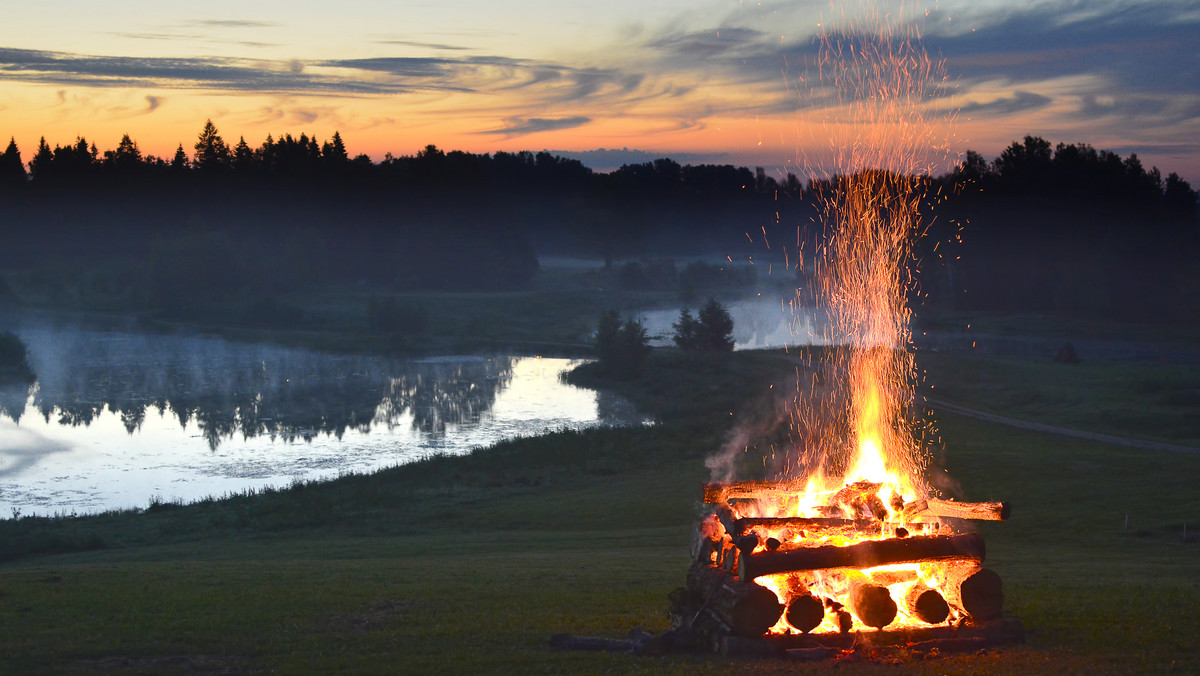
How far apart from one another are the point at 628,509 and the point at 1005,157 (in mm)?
85396

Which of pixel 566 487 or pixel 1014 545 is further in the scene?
pixel 566 487

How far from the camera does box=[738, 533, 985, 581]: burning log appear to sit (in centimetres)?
1288

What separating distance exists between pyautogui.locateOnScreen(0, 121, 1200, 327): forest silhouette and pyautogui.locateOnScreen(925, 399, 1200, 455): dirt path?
126 ft

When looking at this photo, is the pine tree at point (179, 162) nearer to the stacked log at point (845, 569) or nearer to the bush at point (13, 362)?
the bush at point (13, 362)

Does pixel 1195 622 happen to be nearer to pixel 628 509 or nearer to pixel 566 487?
pixel 628 509

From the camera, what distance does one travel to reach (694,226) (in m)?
178

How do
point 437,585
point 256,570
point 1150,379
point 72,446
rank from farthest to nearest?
point 1150,379, point 72,446, point 256,570, point 437,585

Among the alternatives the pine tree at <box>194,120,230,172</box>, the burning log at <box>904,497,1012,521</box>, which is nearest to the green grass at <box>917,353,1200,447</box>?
the burning log at <box>904,497,1012,521</box>

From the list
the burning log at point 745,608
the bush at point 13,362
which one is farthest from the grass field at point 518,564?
the bush at point 13,362

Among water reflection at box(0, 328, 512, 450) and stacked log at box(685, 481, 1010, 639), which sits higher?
stacked log at box(685, 481, 1010, 639)

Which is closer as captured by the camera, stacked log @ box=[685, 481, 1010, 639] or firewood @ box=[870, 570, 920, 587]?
stacked log @ box=[685, 481, 1010, 639]

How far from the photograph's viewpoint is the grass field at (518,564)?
13.1 metres

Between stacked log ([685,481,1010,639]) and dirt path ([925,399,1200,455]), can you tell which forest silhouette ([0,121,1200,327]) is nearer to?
dirt path ([925,399,1200,455])

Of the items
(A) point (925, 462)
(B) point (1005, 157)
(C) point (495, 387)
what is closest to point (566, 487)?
(A) point (925, 462)
